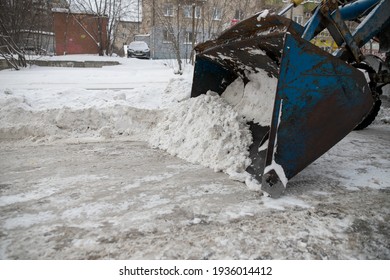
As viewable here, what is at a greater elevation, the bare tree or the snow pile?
the bare tree

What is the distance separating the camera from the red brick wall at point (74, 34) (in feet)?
66.5

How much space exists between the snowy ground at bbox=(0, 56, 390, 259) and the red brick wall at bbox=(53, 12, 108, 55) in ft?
59.2

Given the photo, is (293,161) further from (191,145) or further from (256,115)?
(191,145)

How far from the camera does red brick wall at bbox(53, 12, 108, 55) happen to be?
20.3 meters

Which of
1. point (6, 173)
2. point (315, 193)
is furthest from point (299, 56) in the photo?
point (6, 173)

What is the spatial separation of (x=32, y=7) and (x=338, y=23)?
43.6ft

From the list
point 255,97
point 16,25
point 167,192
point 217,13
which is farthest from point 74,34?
point 167,192

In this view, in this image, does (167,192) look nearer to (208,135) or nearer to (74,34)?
(208,135)

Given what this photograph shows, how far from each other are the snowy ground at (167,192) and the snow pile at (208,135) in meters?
0.01

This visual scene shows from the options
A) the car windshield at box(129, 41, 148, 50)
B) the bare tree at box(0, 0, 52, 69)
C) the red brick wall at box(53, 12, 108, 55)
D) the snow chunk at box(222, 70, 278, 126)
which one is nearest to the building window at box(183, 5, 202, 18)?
the bare tree at box(0, 0, 52, 69)

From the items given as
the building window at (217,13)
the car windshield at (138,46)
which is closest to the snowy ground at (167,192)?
the building window at (217,13)

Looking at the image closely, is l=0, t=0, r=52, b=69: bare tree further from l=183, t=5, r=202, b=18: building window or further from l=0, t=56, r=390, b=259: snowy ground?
l=0, t=56, r=390, b=259: snowy ground

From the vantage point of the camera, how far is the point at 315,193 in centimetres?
226

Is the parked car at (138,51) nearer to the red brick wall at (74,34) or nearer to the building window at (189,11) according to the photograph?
the red brick wall at (74,34)
